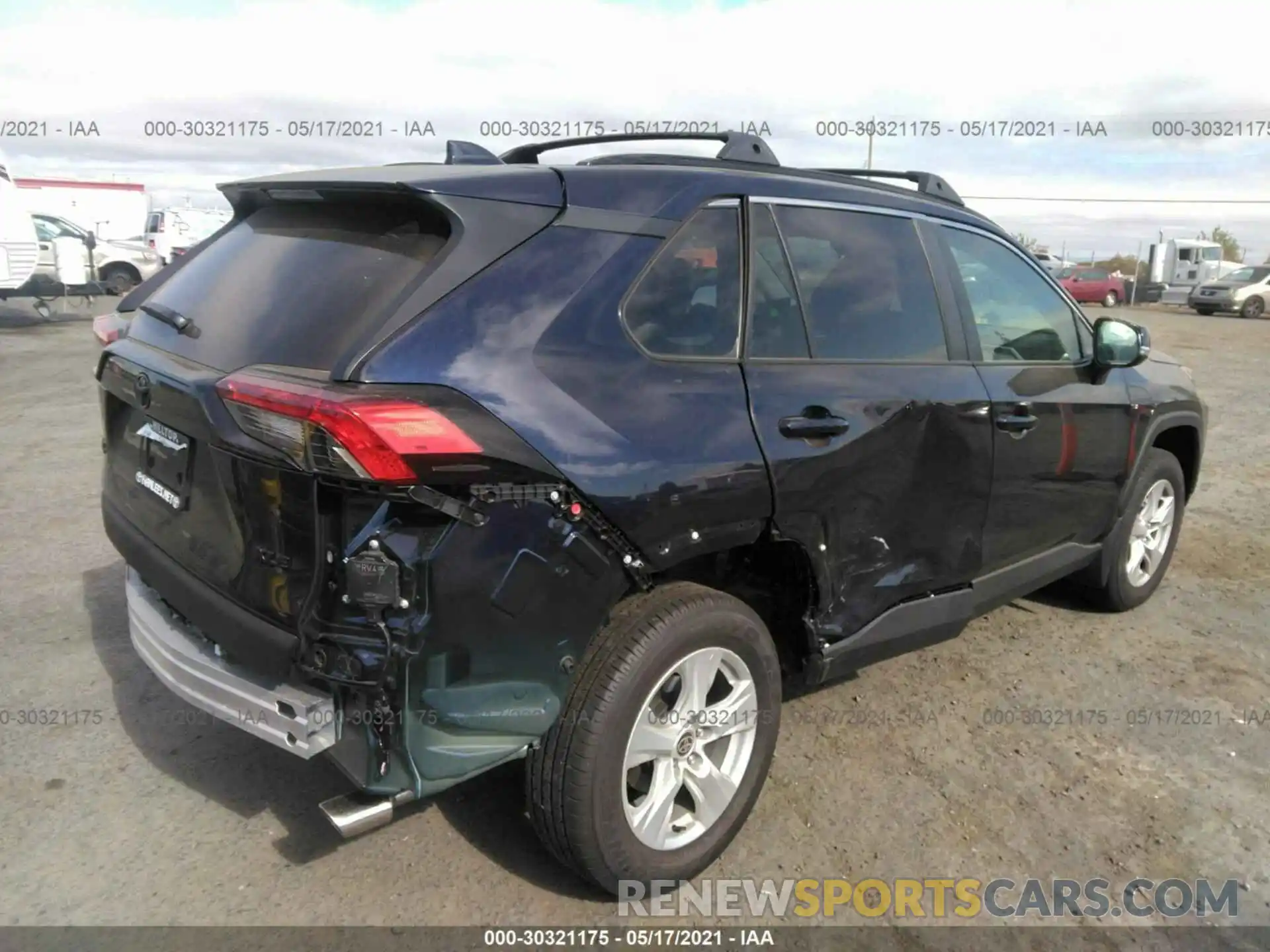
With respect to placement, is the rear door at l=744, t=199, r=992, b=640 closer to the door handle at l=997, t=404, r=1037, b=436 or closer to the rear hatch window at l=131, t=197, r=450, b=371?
the door handle at l=997, t=404, r=1037, b=436

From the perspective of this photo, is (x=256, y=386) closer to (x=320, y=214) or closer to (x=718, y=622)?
(x=320, y=214)

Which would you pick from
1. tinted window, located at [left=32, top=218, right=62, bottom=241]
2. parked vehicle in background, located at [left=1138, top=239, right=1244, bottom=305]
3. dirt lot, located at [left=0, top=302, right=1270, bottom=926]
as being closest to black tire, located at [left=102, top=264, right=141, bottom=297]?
tinted window, located at [left=32, top=218, right=62, bottom=241]

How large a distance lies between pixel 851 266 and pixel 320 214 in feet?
5.54

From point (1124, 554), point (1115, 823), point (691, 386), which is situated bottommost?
point (1115, 823)

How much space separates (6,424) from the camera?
334 inches

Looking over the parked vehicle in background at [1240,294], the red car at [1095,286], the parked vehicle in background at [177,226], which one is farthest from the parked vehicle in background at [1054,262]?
the parked vehicle in background at [177,226]

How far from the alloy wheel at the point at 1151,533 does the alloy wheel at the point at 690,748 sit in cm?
273

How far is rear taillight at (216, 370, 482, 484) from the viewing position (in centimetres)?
208

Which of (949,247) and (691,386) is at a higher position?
(949,247)

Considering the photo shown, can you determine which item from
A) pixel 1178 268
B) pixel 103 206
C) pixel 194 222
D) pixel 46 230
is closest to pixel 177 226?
pixel 194 222

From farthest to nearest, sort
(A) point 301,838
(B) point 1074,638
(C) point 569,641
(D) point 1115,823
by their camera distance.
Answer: (B) point 1074,638 → (D) point 1115,823 → (A) point 301,838 → (C) point 569,641

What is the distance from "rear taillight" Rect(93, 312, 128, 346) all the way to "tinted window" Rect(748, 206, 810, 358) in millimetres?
2035

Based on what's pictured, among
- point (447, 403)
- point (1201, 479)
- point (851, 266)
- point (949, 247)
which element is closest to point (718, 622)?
point (447, 403)

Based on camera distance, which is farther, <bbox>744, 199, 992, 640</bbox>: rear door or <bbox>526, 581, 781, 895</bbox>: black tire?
<bbox>744, 199, 992, 640</bbox>: rear door
